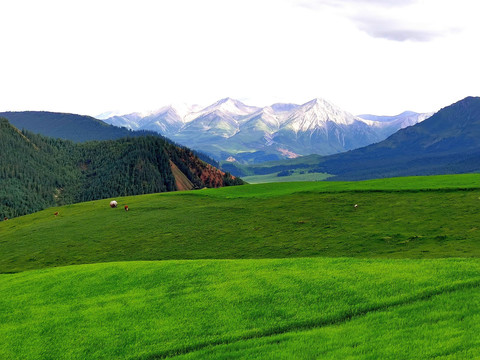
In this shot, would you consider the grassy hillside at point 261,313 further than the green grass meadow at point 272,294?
No

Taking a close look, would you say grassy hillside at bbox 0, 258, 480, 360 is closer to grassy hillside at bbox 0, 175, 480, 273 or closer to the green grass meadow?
the green grass meadow

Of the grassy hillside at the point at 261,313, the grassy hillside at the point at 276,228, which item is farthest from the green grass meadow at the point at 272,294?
the grassy hillside at the point at 276,228

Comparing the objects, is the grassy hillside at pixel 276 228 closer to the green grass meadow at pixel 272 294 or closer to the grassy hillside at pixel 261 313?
the green grass meadow at pixel 272 294

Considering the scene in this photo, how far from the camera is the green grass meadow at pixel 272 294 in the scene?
18.7 metres

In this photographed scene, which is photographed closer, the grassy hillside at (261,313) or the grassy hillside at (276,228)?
the grassy hillside at (261,313)

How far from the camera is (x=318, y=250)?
42656 millimetres

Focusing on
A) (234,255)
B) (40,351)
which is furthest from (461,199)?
(40,351)

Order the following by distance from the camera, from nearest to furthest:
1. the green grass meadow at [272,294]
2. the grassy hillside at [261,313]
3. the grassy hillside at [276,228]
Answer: the grassy hillside at [261,313] → the green grass meadow at [272,294] → the grassy hillside at [276,228]

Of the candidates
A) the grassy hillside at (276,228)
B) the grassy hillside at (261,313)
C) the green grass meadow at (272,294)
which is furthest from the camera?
the grassy hillside at (276,228)

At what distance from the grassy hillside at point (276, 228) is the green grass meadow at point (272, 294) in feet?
1.23

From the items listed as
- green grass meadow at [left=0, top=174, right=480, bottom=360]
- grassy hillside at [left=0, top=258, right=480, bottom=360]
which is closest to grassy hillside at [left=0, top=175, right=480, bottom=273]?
green grass meadow at [left=0, top=174, right=480, bottom=360]

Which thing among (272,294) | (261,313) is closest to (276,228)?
(272,294)

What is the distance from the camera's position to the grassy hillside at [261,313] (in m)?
18.0

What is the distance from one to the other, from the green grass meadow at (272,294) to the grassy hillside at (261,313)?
80 millimetres
